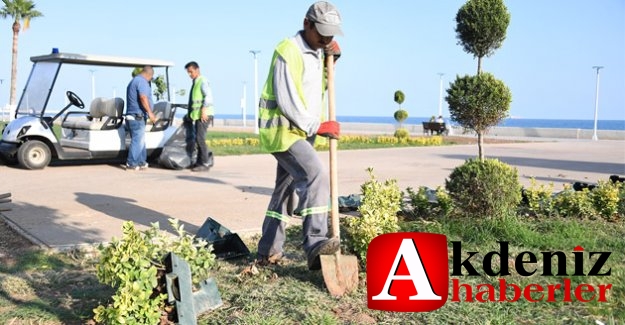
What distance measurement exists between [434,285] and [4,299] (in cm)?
267

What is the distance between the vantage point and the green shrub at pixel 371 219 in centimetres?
441

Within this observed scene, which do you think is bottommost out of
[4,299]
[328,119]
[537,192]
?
[4,299]

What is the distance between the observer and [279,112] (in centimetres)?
446

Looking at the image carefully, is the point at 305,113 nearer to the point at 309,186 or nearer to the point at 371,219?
the point at 309,186

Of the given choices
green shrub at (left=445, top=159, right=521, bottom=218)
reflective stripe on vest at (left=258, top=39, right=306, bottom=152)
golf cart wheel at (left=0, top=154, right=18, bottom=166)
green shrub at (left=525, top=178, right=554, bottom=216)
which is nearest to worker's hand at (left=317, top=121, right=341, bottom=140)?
reflective stripe on vest at (left=258, top=39, right=306, bottom=152)

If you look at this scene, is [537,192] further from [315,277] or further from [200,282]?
[200,282]

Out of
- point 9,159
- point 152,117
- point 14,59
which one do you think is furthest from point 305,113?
point 14,59

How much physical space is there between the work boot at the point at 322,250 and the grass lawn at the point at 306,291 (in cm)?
13

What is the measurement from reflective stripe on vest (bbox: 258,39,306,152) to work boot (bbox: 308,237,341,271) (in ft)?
2.32

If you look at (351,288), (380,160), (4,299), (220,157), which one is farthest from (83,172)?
(351,288)

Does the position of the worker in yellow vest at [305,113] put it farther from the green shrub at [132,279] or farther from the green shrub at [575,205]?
the green shrub at [575,205]

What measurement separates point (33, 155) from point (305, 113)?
854cm

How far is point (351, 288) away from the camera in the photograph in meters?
4.09

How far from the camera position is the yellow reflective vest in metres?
4.38
